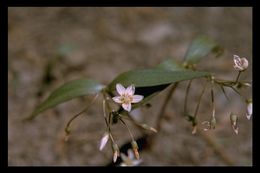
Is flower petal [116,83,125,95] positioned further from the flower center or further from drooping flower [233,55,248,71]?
drooping flower [233,55,248,71]


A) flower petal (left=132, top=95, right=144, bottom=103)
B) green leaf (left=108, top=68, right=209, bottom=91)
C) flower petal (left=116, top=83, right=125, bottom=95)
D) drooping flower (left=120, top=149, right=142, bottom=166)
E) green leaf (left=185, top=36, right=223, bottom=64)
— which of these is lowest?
drooping flower (left=120, top=149, right=142, bottom=166)

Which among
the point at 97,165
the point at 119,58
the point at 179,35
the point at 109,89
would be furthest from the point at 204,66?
the point at 109,89

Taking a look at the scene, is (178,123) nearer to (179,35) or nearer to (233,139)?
(233,139)

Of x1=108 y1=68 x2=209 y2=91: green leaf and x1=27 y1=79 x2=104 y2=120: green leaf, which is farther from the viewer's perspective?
x1=27 y1=79 x2=104 y2=120: green leaf

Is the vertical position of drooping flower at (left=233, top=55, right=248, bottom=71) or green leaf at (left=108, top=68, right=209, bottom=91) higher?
drooping flower at (left=233, top=55, right=248, bottom=71)

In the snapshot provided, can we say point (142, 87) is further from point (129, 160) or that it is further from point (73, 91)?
point (129, 160)

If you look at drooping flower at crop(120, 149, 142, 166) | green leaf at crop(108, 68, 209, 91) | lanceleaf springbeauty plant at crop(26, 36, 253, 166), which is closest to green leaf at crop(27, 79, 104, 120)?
lanceleaf springbeauty plant at crop(26, 36, 253, 166)

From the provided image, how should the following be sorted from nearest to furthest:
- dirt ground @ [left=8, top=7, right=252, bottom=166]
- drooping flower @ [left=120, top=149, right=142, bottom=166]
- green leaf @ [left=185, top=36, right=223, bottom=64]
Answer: green leaf @ [left=185, top=36, right=223, bottom=64] → drooping flower @ [left=120, top=149, right=142, bottom=166] → dirt ground @ [left=8, top=7, right=252, bottom=166]

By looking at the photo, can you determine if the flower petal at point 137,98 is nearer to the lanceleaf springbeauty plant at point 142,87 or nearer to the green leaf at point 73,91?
the lanceleaf springbeauty plant at point 142,87
